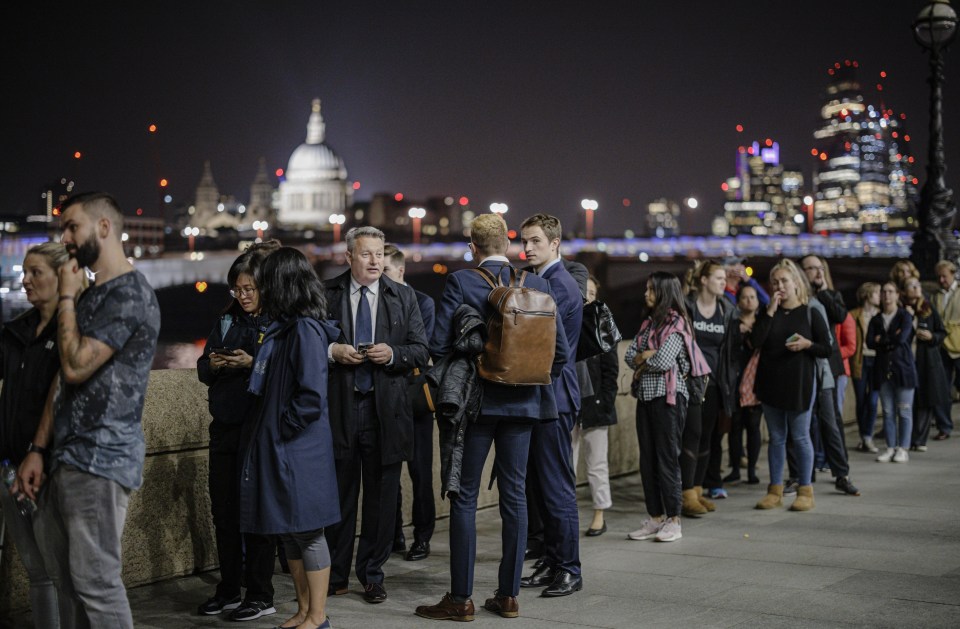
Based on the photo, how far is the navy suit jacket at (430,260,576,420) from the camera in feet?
19.7

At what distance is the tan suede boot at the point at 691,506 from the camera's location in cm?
895

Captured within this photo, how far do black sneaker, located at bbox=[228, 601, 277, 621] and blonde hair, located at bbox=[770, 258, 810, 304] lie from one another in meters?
4.91

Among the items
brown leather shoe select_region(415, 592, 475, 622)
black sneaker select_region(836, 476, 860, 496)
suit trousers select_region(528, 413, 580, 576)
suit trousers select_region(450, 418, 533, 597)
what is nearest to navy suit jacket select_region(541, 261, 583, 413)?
suit trousers select_region(528, 413, 580, 576)

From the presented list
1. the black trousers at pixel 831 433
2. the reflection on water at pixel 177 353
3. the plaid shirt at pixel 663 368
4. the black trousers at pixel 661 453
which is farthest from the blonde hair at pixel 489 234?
the reflection on water at pixel 177 353

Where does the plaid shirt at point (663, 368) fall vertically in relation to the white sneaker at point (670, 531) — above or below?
above

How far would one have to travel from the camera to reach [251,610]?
607 centimetres

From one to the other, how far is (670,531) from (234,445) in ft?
10.5

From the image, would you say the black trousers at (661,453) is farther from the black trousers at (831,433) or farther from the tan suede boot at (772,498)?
the black trousers at (831,433)

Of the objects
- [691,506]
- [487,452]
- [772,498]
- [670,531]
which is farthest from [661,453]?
[487,452]

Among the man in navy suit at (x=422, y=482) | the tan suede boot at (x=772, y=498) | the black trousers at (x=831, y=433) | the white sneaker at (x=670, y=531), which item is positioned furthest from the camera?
the black trousers at (x=831, y=433)

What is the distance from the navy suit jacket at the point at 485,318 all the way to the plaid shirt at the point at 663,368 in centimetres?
210

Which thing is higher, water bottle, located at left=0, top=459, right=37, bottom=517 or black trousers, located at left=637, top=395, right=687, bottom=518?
water bottle, located at left=0, top=459, right=37, bottom=517

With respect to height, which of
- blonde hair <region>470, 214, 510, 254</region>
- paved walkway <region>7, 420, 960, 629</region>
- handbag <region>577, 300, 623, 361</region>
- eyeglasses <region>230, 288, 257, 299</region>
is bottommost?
paved walkway <region>7, 420, 960, 629</region>

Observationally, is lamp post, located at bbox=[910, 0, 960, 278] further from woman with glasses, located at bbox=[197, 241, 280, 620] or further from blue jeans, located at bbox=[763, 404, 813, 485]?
woman with glasses, located at bbox=[197, 241, 280, 620]
